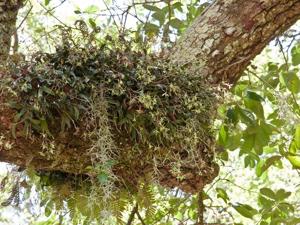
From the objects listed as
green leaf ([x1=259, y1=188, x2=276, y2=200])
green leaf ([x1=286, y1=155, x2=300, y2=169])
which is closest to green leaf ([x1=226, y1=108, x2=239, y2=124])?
green leaf ([x1=286, y1=155, x2=300, y2=169])

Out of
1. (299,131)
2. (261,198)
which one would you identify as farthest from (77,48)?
(261,198)

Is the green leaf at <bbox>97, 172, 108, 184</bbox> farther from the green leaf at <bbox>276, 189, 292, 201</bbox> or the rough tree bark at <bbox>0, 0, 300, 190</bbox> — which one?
the green leaf at <bbox>276, 189, 292, 201</bbox>

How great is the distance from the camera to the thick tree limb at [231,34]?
1.56 meters

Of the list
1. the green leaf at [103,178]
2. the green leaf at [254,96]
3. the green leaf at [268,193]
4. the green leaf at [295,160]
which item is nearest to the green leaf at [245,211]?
the green leaf at [268,193]

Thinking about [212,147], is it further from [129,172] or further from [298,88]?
[298,88]

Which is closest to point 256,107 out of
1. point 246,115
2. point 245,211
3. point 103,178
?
point 246,115

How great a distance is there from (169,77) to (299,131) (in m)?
0.67

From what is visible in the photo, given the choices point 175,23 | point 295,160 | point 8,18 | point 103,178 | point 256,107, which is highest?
point 175,23

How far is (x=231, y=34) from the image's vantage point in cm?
158

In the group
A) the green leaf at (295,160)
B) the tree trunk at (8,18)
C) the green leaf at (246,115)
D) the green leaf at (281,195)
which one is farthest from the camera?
the green leaf at (281,195)

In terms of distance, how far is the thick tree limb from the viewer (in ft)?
5.13

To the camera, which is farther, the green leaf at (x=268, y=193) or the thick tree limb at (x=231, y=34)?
the green leaf at (x=268, y=193)

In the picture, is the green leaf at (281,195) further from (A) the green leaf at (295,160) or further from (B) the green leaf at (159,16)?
(B) the green leaf at (159,16)

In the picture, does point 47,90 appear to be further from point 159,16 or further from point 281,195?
point 281,195
